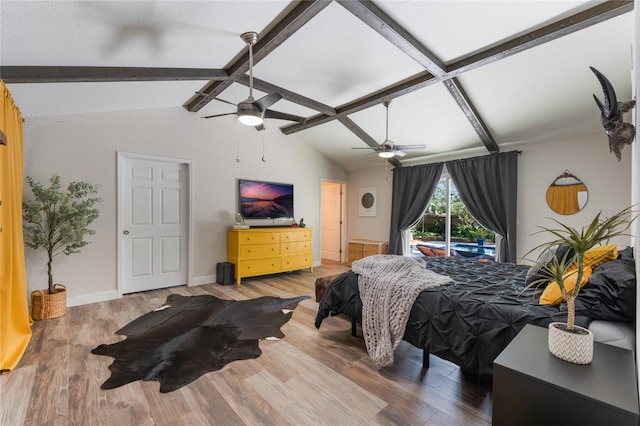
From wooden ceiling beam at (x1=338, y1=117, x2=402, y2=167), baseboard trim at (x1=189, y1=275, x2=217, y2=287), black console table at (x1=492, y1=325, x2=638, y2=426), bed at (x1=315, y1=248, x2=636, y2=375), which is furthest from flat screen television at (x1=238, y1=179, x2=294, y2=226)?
black console table at (x1=492, y1=325, x2=638, y2=426)

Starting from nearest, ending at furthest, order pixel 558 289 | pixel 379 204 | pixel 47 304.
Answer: pixel 558 289
pixel 47 304
pixel 379 204

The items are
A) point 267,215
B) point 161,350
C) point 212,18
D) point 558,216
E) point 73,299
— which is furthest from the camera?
point 267,215

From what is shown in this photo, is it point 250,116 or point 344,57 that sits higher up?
point 344,57

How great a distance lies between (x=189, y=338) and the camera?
106 inches

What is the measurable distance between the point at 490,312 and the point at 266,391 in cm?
163

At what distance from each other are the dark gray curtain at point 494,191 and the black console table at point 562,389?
3736mm

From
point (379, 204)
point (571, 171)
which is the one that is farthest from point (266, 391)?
point (379, 204)

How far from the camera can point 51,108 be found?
128 inches

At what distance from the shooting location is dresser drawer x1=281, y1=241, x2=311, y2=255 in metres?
5.39

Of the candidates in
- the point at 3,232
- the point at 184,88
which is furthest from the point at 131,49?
the point at 3,232

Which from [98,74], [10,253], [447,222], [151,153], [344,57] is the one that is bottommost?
[10,253]

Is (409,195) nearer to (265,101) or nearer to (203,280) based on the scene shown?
(265,101)

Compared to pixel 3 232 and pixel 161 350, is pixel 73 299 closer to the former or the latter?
pixel 3 232

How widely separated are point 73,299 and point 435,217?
20.2 ft
